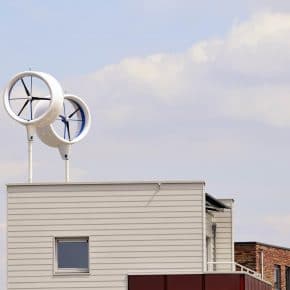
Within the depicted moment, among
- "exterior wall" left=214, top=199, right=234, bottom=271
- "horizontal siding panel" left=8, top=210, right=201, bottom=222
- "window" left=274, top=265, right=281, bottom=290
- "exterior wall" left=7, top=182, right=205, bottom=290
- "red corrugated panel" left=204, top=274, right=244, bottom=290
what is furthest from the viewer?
"window" left=274, top=265, right=281, bottom=290

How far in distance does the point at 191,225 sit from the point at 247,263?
63.7 feet

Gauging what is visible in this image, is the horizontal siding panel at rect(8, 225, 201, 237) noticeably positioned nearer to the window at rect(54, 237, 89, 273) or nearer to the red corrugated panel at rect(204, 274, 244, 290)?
the window at rect(54, 237, 89, 273)

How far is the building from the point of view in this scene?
54.8 metres

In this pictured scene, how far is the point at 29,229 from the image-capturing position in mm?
55156

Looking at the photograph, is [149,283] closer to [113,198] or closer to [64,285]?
[64,285]

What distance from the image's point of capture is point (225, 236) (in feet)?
205

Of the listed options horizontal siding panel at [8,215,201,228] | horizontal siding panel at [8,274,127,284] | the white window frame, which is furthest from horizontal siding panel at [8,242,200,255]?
horizontal siding panel at [8,274,127,284]

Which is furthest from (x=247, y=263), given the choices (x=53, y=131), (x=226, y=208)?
(x=53, y=131)

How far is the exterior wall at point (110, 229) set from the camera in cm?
5484

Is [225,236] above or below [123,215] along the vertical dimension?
below

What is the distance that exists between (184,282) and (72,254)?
4184 millimetres

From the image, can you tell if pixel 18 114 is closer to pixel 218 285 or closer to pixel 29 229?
pixel 29 229

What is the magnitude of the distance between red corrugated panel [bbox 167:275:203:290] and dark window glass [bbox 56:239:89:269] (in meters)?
3.08

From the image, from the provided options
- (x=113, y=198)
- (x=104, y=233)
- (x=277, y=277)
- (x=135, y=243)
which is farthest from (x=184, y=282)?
(x=277, y=277)
